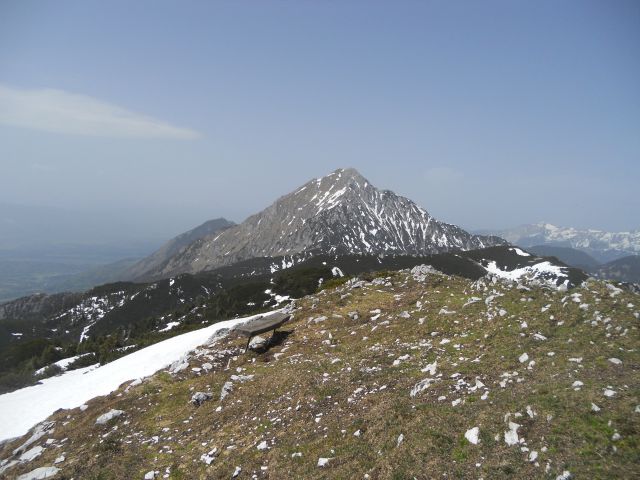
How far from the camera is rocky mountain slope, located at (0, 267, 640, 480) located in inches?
391

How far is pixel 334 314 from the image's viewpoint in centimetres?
2878

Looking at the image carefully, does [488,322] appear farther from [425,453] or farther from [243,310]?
[243,310]

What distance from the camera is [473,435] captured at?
34.3 feet

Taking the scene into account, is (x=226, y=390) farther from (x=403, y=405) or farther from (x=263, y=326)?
(x=403, y=405)

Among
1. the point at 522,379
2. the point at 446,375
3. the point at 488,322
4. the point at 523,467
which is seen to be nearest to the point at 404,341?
the point at 488,322

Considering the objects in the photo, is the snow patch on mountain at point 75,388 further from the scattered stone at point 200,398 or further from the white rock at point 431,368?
the white rock at point 431,368

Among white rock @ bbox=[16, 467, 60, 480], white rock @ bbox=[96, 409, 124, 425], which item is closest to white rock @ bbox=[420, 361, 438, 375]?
white rock @ bbox=[16, 467, 60, 480]

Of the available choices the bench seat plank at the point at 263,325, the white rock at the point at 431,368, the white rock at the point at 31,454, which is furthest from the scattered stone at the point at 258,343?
the white rock at the point at 431,368

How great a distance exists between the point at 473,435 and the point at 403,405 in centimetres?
293

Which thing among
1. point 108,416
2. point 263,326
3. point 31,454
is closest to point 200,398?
point 108,416

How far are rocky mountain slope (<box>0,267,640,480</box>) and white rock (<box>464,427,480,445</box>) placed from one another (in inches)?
1.3

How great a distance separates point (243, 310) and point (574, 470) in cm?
11973

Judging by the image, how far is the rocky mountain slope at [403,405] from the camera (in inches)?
391

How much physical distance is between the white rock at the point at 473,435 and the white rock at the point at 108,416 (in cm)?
1660
